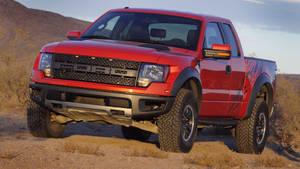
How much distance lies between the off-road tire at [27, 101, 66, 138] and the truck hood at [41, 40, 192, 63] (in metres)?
0.85

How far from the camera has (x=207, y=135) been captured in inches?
521

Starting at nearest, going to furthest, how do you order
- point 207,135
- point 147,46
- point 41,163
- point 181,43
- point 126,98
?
point 41,163, point 126,98, point 147,46, point 181,43, point 207,135

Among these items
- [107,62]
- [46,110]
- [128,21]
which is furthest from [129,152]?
[128,21]

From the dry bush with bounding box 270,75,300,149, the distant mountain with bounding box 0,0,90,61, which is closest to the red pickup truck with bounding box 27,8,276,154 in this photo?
the dry bush with bounding box 270,75,300,149

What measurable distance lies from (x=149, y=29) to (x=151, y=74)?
5.18ft

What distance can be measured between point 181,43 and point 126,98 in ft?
5.41

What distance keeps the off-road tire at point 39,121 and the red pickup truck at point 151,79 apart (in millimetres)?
13

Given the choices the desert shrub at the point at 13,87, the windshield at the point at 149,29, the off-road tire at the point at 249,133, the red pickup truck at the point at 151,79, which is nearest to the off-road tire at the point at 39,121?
the red pickup truck at the point at 151,79

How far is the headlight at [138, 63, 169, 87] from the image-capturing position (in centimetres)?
694

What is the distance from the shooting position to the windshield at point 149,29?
322 inches

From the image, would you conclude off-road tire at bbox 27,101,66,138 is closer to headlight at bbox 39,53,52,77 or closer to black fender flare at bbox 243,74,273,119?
headlight at bbox 39,53,52,77

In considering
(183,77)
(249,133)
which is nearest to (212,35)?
(183,77)

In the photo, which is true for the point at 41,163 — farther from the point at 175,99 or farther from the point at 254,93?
the point at 254,93

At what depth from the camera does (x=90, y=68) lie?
7.11 meters
